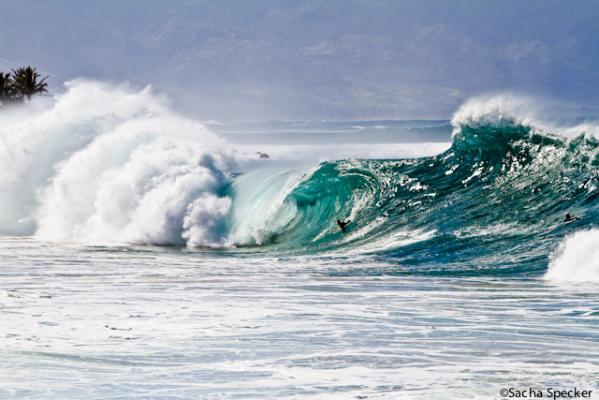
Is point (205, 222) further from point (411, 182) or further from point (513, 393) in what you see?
point (513, 393)

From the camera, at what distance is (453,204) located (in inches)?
870

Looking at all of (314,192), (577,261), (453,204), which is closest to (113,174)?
(314,192)

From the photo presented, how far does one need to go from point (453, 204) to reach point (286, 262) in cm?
384

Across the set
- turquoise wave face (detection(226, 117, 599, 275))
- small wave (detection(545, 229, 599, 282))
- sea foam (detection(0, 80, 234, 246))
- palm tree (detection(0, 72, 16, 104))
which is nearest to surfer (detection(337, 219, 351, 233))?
turquoise wave face (detection(226, 117, 599, 275))

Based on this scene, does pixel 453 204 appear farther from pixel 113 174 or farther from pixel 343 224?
pixel 113 174

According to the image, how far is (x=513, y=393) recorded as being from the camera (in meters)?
10.1

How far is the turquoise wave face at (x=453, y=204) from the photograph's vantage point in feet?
63.3

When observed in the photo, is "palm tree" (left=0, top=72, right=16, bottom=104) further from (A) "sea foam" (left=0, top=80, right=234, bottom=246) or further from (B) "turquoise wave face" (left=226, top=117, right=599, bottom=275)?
(B) "turquoise wave face" (left=226, top=117, right=599, bottom=275)

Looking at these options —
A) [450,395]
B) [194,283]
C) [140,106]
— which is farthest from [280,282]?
[140,106]

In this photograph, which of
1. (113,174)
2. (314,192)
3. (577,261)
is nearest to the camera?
(577,261)

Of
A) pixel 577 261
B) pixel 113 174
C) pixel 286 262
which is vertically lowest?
pixel 286 262

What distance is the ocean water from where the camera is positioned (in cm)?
1099

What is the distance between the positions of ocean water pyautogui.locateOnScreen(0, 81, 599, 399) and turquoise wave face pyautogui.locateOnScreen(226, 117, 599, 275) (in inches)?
2.1

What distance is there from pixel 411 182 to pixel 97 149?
7.88 meters
